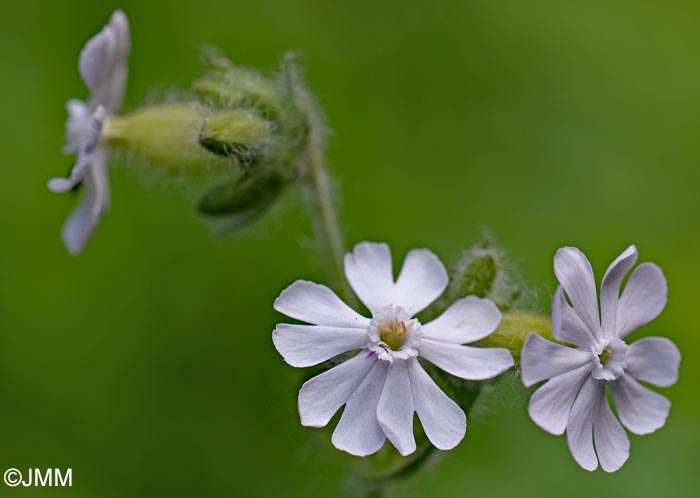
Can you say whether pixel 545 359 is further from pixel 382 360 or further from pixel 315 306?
pixel 315 306

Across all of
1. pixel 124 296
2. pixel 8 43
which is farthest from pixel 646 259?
pixel 8 43

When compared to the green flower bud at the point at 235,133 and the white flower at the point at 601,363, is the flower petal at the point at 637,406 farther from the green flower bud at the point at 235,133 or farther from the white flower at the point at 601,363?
the green flower bud at the point at 235,133

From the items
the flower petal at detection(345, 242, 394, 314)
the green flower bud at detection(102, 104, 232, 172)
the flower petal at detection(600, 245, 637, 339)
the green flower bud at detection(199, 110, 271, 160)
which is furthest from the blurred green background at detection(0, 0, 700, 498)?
the flower petal at detection(600, 245, 637, 339)

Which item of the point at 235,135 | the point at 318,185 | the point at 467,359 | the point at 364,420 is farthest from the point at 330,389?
the point at 318,185

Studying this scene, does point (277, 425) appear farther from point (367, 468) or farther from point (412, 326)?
point (412, 326)

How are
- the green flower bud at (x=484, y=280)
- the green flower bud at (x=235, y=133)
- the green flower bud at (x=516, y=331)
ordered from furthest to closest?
the green flower bud at (x=235, y=133) → the green flower bud at (x=484, y=280) → the green flower bud at (x=516, y=331)

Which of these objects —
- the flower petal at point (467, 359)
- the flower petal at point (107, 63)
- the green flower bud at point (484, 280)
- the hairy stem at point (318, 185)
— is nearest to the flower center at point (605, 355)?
the flower petal at point (467, 359)

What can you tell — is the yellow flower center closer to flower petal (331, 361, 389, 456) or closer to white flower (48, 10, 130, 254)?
flower petal (331, 361, 389, 456)
